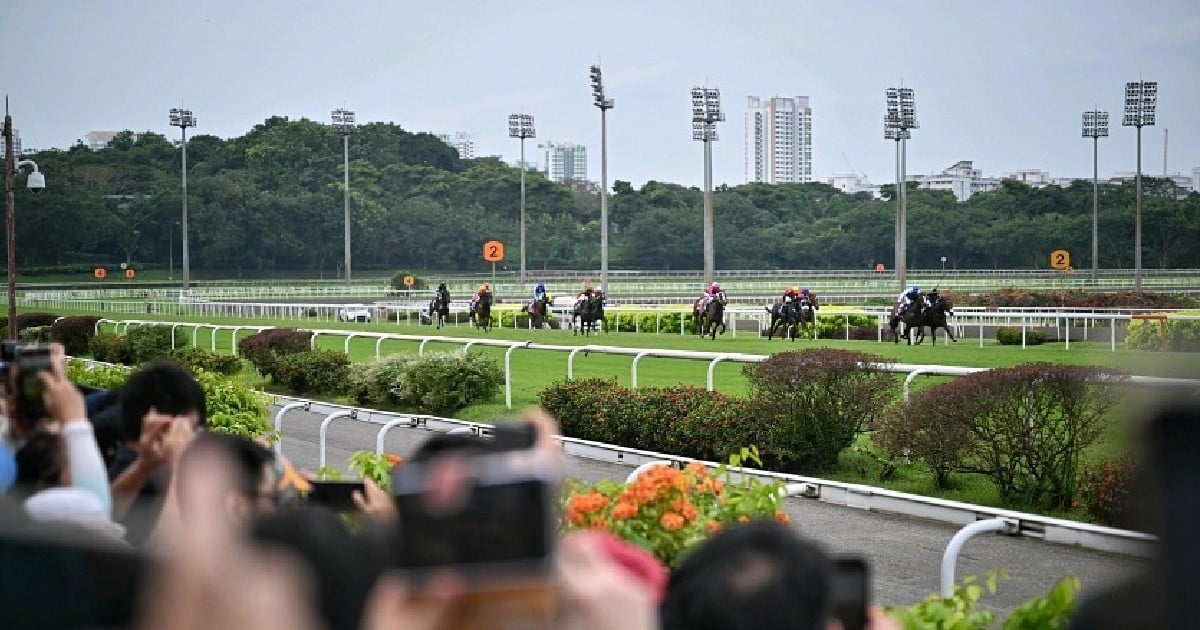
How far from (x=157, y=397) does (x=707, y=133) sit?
1536 inches

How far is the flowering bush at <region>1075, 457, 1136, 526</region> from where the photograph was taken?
8.34 m

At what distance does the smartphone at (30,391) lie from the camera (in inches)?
102

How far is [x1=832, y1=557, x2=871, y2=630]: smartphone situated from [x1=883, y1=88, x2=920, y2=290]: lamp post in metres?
31.4

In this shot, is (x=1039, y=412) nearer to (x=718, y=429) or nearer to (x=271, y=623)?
(x=718, y=429)

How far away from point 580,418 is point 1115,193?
49108 mm

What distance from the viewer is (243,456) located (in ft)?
5.91

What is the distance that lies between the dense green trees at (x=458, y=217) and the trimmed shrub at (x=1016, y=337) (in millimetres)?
31102

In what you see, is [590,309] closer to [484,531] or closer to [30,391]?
[30,391]

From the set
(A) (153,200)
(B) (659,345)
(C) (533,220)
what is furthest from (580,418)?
(C) (533,220)

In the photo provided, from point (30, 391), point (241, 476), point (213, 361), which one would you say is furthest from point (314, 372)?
point (241, 476)

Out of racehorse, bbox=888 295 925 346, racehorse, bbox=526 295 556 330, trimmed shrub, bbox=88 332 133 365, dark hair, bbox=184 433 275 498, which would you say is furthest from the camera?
racehorse, bbox=526 295 556 330

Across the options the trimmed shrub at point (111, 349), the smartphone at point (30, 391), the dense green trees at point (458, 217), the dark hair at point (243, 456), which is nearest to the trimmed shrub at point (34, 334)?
the trimmed shrub at point (111, 349)

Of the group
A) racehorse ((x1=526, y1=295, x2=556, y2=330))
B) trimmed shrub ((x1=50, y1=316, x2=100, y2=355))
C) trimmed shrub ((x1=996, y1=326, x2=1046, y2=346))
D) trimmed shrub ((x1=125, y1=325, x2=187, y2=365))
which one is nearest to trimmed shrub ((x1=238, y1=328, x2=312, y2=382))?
trimmed shrub ((x1=125, y1=325, x2=187, y2=365))

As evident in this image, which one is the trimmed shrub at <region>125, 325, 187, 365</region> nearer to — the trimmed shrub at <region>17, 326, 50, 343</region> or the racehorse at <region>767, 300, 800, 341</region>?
the trimmed shrub at <region>17, 326, 50, 343</region>
